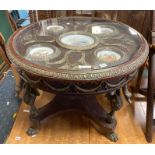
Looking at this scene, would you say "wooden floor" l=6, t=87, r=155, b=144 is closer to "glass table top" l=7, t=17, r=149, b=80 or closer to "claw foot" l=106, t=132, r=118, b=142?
"claw foot" l=106, t=132, r=118, b=142

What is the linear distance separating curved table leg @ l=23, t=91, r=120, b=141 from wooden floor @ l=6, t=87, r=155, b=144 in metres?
0.05

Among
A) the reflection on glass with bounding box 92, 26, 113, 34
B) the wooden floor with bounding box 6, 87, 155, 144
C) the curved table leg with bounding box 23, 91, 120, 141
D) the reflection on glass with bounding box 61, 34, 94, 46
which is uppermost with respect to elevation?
the reflection on glass with bounding box 92, 26, 113, 34

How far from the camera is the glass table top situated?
46.7 inches

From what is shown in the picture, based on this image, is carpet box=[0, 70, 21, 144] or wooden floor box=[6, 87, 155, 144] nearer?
wooden floor box=[6, 87, 155, 144]

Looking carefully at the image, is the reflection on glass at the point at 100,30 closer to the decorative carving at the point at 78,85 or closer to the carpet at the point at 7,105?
the decorative carving at the point at 78,85

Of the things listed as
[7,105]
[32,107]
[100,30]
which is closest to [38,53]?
[32,107]

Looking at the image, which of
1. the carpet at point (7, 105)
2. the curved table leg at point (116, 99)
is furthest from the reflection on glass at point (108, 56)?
the carpet at point (7, 105)

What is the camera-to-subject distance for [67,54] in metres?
1.27

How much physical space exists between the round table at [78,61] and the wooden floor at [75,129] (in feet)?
0.22

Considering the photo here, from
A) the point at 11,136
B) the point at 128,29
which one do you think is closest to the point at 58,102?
the point at 11,136

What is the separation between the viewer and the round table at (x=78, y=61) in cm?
112

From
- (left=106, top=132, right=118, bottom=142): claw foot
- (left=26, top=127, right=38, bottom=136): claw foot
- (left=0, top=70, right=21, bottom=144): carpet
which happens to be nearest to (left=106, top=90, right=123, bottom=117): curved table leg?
(left=106, top=132, right=118, bottom=142): claw foot

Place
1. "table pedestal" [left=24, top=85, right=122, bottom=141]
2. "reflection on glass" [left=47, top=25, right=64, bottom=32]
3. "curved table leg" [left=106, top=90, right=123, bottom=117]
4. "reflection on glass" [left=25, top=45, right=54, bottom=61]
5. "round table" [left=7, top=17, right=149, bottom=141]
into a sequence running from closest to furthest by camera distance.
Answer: "round table" [left=7, top=17, right=149, bottom=141]
"reflection on glass" [left=25, top=45, right=54, bottom=61]
"curved table leg" [left=106, top=90, right=123, bottom=117]
"table pedestal" [left=24, top=85, right=122, bottom=141]
"reflection on glass" [left=47, top=25, right=64, bottom=32]

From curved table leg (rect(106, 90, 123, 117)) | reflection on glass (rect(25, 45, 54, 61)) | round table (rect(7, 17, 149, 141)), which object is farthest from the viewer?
curved table leg (rect(106, 90, 123, 117))
